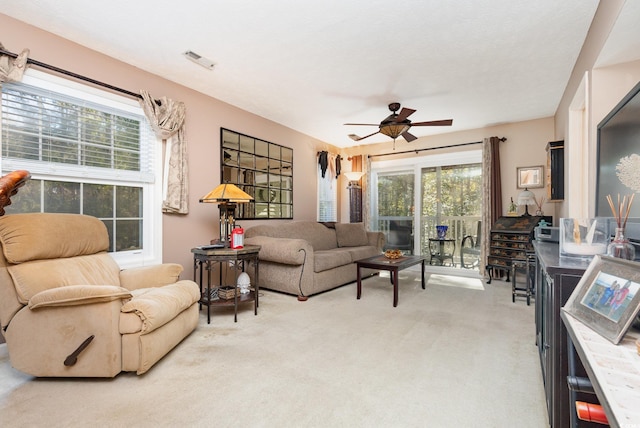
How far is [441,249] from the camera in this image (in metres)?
5.63

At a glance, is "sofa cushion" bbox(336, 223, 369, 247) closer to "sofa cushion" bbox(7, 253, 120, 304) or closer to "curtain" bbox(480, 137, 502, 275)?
"curtain" bbox(480, 137, 502, 275)

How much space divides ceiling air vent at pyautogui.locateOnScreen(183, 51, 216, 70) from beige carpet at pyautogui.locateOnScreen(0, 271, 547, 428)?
8.33ft

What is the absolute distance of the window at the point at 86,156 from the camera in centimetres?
250

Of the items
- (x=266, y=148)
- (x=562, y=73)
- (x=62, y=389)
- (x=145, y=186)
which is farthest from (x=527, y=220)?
(x=62, y=389)

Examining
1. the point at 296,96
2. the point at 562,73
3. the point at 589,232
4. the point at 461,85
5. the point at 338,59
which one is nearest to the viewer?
the point at 589,232

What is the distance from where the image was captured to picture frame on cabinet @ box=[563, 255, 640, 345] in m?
0.79

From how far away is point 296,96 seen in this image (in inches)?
155

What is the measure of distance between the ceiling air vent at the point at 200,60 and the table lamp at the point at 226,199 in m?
1.21

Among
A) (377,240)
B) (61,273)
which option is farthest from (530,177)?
(61,273)

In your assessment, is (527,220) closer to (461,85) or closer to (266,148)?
(461,85)

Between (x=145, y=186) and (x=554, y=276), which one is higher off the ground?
(x=145, y=186)

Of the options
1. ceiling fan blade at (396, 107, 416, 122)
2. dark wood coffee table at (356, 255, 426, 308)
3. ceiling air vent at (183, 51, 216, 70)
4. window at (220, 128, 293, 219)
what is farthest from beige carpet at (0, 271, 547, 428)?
ceiling air vent at (183, 51, 216, 70)

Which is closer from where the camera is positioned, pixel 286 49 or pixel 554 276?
pixel 554 276

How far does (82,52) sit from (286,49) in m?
1.86
